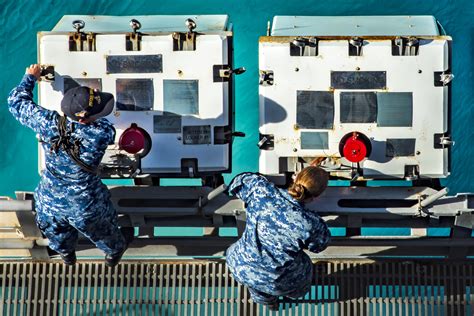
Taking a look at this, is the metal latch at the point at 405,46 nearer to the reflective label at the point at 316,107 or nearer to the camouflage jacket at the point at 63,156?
the reflective label at the point at 316,107

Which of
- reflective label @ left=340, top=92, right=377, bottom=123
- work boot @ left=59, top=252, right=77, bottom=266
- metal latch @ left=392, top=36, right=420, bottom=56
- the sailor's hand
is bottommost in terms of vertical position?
work boot @ left=59, top=252, right=77, bottom=266

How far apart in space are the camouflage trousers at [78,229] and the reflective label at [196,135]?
535 millimetres

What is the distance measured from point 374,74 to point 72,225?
1732 millimetres

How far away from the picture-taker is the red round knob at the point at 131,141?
346 centimetres

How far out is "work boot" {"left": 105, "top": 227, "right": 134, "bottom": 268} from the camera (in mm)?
3926

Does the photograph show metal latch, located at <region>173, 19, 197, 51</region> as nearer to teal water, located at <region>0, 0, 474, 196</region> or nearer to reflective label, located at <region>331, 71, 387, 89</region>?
reflective label, located at <region>331, 71, 387, 89</region>

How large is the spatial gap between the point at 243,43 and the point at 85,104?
2114 millimetres

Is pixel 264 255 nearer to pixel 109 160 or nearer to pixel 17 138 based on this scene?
pixel 109 160

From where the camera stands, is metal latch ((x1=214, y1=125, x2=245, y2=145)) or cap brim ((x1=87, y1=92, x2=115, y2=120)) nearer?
cap brim ((x1=87, y1=92, x2=115, y2=120))

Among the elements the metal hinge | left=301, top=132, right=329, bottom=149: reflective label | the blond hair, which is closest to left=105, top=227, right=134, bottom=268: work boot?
left=301, top=132, right=329, bottom=149: reflective label

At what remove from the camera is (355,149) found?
341cm

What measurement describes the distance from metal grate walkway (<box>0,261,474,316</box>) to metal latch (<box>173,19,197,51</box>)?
139cm

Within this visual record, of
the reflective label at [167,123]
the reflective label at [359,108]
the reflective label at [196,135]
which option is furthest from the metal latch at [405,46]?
the reflective label at [167,123]

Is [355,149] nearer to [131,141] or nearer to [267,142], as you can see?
[267,142]
